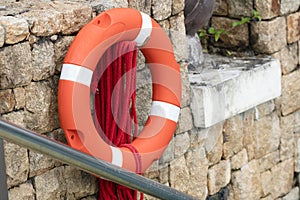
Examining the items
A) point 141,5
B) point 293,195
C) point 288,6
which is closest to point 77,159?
point 141,5

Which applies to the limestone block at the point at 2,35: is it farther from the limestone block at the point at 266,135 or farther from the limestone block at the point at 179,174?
the limestone block at the point at 266,135

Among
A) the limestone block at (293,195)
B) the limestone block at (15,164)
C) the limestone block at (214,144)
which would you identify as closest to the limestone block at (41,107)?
the limestone block at (15,164)

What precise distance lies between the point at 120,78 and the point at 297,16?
1.90m

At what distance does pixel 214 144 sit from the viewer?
4211 millimetres

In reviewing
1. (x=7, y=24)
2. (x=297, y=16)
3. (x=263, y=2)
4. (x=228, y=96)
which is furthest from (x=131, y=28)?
(x=297, y=16)

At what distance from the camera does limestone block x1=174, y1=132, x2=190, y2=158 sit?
12.8 feet

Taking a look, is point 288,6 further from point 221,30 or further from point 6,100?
point 6,100

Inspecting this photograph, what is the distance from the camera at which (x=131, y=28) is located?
3295 millimetres

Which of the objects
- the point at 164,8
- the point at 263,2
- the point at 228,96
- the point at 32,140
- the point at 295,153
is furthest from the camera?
the point at 295,153

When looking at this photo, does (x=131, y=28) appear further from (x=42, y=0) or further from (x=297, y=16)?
(x=297, y=16)

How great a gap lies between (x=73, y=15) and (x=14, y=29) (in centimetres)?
33

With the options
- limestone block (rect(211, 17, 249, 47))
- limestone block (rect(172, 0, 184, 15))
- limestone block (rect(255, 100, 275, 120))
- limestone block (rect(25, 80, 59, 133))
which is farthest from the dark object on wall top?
limestone block (rect(25, 80, 59, 133))

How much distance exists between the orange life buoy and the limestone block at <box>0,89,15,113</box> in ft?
0.66

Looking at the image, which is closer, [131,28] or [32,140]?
[32,140]
